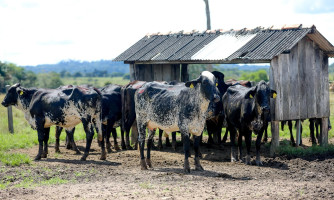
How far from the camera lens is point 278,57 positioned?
1400 centimetres

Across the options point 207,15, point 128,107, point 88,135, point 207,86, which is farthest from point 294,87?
point 207,15

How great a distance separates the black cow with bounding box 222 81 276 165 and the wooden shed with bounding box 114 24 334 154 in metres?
1.11

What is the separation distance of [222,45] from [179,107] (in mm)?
4549

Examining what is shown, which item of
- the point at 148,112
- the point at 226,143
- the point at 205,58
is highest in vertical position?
the point at 205,58

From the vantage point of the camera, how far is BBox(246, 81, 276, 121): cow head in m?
12.2

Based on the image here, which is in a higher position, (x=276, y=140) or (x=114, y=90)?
(x=114, y=90)

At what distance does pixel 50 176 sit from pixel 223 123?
672cm

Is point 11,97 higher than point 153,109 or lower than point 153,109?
higher

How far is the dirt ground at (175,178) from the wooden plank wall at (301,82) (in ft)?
5.26

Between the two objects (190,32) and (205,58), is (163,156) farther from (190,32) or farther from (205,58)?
(190,32)

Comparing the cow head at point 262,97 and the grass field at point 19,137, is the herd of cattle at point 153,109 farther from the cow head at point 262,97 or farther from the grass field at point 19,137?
the grass field at point 19,137

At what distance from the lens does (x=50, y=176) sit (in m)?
11.2

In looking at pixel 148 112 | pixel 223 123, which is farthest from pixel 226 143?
pixel 148 112

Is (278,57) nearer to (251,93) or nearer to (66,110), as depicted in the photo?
(251,93)
